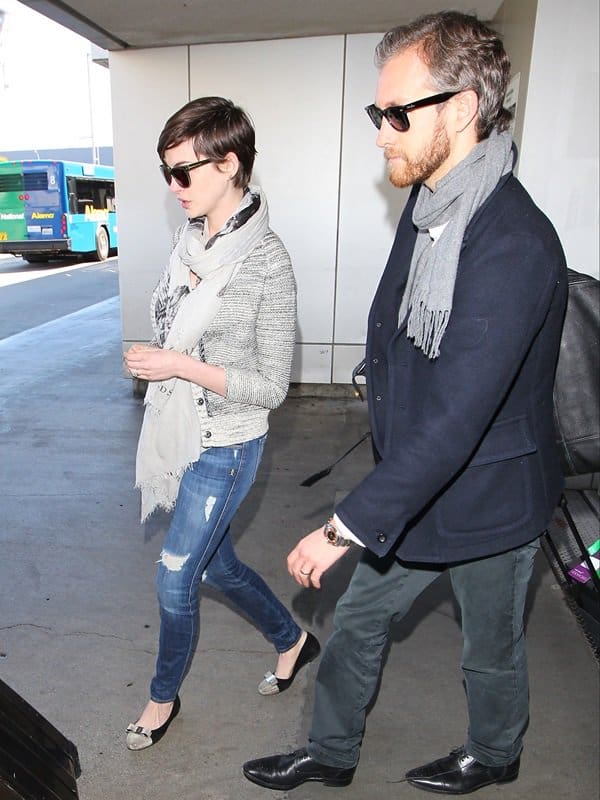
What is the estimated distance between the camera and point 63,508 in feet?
13.7

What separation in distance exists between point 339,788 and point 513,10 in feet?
14.8

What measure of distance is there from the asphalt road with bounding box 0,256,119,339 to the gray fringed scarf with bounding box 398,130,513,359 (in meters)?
9.16

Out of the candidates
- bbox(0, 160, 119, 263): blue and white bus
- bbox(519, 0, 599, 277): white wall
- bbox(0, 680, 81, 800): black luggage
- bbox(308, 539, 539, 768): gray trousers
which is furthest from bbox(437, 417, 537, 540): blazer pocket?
bbox(0, 160, 119, 263): blue and white bus

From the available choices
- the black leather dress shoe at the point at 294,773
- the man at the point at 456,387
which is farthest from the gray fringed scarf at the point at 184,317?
the black leather dress shoe at the point at 294,773

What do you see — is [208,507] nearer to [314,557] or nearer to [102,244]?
[314,557]

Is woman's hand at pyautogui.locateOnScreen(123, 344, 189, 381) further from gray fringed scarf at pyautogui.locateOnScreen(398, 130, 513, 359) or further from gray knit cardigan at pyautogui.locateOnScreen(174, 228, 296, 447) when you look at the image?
gray fringed scarf at pyautogui.locateOnScreen(398, 130, 513, 359)

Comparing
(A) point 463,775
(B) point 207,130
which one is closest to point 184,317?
(B) point 207,130

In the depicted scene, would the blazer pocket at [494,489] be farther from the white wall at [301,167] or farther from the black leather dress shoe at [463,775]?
the white wall at [301,167]

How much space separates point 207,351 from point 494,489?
37.1 inches

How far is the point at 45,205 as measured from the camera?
56.3 ft

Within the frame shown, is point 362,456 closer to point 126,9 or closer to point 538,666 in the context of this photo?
point 538,666

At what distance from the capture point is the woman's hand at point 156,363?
1.94 meters

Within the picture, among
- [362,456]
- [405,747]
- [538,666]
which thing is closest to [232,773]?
[405,747]

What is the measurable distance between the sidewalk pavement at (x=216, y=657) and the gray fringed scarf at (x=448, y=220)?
1.58m
